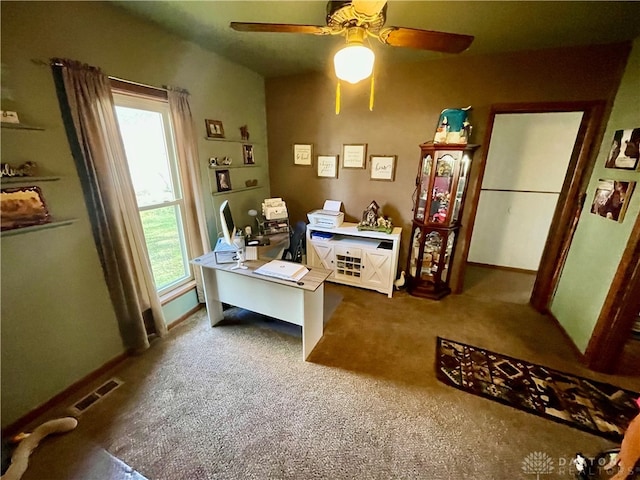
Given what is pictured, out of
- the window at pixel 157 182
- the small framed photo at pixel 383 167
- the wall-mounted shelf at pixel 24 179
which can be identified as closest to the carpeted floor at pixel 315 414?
the window at pixel 157 182

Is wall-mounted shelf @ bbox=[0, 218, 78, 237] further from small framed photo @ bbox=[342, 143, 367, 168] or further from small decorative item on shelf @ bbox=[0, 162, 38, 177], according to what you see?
small framed photo @ bbox=[342, 143, 367, 168]

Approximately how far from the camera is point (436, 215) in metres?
2.81

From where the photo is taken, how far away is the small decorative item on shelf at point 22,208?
4.67 ft

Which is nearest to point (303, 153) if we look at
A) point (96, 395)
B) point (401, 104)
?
point (401, 104)

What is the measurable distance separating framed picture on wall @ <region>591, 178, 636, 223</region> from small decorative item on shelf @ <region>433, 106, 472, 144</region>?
1126mm

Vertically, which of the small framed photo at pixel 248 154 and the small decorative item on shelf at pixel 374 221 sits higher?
the small framed photo at pixel 248 154

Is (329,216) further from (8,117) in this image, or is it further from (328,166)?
(8,117)

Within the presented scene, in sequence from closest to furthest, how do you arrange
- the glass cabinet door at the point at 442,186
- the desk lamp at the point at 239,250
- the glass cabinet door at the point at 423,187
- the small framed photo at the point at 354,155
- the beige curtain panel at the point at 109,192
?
1. the beige curtain panel at the point at 109,192
2. the desk lamp at the point at 239,250
3. the glass cabinet door at the point at 442,186
4. the glass cabinet door at the point at 423,187
5. the small framed photo at the point at 354,155

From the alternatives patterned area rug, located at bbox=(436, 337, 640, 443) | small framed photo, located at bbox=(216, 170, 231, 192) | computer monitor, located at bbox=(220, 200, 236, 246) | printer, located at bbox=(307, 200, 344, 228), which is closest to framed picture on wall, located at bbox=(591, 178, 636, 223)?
patterned area rug, located at bbox=(436, 337, 640, 443)

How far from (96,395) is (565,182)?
4.34m

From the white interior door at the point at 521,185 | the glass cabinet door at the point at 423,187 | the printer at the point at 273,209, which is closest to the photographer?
the glass cabinet door at the point at 423,187

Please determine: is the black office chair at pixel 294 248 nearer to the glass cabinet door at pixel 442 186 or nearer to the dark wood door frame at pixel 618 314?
the glass cabinet door at pixel 442 186

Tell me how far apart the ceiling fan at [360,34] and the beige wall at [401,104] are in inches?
55.7

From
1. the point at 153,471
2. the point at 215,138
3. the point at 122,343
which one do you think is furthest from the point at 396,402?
the point at 215,138
